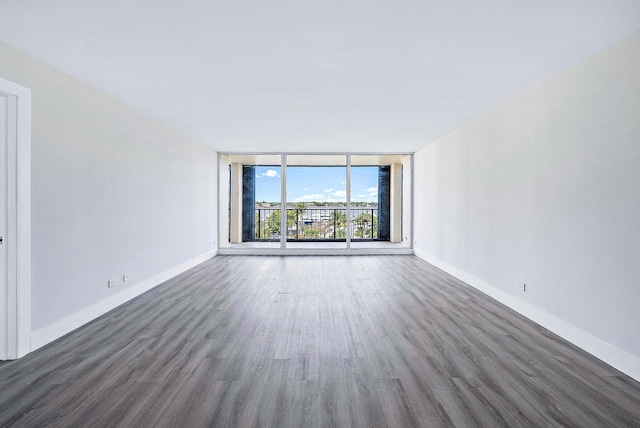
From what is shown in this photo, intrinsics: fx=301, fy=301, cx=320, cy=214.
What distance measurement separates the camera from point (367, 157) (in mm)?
7074

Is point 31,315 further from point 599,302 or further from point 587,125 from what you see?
point 587,125

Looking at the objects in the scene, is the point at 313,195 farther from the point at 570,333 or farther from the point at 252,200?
the point at 570,333

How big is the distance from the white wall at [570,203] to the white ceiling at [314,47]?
265 millimetres

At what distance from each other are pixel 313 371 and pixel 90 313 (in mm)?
2386

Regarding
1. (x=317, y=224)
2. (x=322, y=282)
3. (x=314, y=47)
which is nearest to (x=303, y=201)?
(x=317, y=224)

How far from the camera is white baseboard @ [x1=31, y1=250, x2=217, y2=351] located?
2453 millimetres

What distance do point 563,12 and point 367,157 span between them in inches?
207

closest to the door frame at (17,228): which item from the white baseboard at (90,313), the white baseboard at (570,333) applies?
the white baseboard at (90,313)

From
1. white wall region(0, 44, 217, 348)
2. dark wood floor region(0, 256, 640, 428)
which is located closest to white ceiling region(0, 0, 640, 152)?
white wall region(0, 44, 217, 348)

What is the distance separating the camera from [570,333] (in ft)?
8.36

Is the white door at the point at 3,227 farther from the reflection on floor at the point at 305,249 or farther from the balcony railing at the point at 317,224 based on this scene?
the balcony railing at the point at 317,224

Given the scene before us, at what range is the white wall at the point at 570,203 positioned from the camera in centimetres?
212

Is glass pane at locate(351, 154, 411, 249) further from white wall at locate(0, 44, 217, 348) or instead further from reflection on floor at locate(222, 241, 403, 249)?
white wall at locate(0, 44, 217, 348)

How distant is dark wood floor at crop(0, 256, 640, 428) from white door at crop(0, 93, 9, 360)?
252 millimetres
